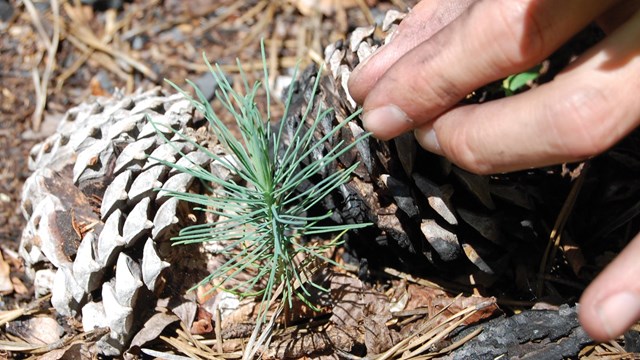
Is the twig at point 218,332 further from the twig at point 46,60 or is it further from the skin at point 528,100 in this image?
the twig at point 46,60

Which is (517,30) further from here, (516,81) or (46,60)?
(46,60)

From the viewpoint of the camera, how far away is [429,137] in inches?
39.4

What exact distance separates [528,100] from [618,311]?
30cm

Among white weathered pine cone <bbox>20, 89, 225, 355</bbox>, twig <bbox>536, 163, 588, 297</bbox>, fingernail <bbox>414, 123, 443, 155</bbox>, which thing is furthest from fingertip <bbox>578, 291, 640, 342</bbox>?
white weathered pine cone <bbox>20, 89, 225, 355</bbox>

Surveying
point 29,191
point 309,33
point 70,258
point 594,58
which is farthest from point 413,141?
point 309,33

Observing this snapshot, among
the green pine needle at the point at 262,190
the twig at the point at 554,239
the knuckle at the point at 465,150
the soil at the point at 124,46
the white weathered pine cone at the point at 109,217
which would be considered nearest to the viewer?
the knuckle at the point at 465,150

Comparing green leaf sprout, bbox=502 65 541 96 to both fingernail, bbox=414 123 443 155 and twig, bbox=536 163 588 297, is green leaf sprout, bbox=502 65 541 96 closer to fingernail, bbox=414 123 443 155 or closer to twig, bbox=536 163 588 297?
twig, bbox=536 163 588 297

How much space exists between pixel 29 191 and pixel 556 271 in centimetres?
112

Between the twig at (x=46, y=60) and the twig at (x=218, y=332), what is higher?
the twig at (x=46, y=60)

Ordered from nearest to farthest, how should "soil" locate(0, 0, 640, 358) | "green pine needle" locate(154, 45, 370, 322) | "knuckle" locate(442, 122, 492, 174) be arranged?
"knuckle" locate(442, 122, 492, 174) < "green pine needle" locate(154, 45, 370, 322) < "soil" locate(0, 0, 640, 358)

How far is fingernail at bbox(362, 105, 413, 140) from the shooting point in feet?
3.18

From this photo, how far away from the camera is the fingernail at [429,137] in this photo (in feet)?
3.26

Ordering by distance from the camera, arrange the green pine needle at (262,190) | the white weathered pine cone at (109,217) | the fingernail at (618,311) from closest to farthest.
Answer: the fingernail at (618,311) → the green pine needle at (262,190) → the white weathered pine cone at (109,217)

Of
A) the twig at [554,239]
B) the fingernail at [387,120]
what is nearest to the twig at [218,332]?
the fingernail at [387,120]
